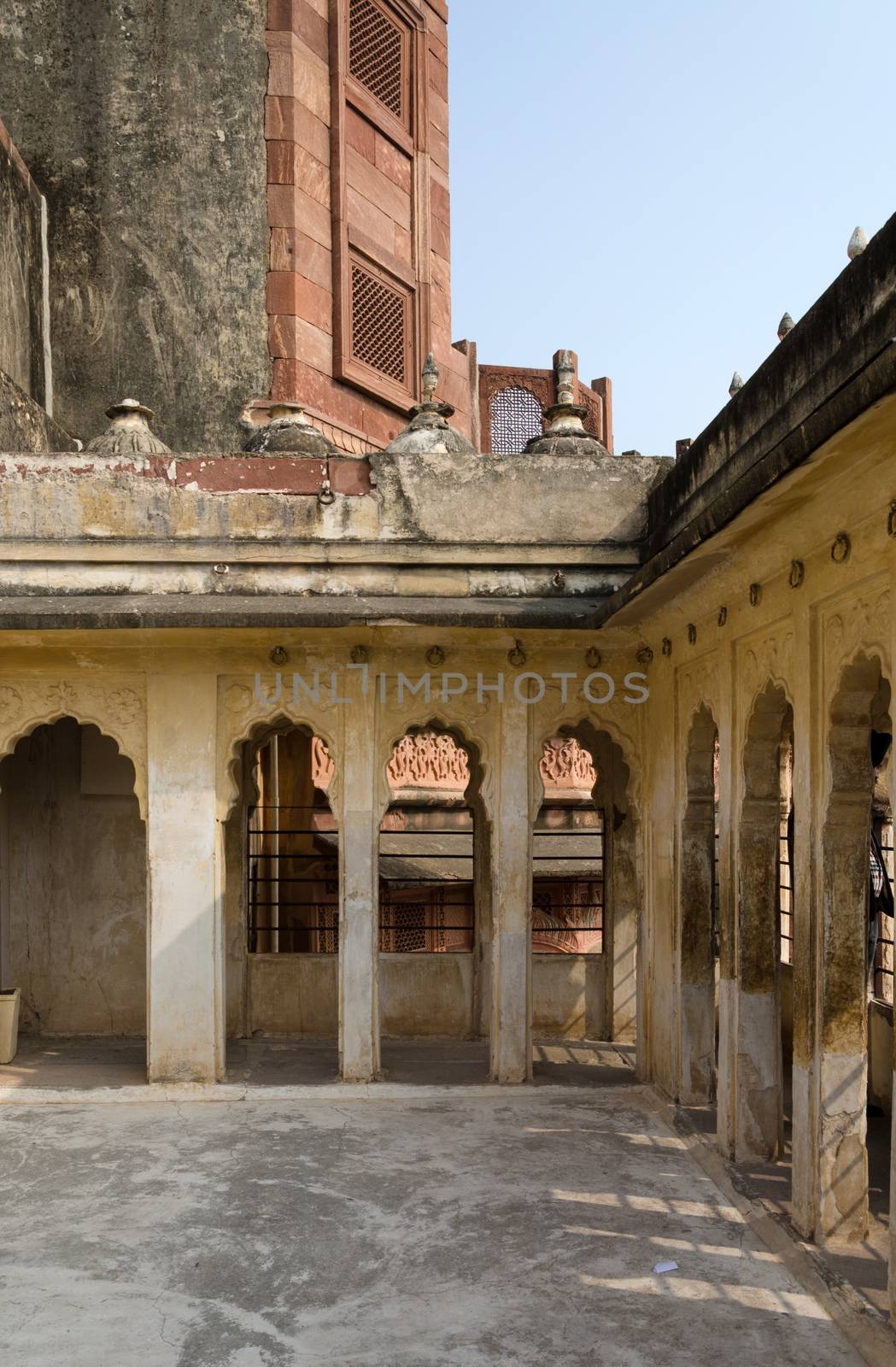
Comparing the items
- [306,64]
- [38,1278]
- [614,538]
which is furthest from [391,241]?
[38,1278]

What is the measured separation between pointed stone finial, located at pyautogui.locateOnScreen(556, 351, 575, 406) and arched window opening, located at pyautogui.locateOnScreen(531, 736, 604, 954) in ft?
17.2

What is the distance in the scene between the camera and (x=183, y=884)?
8.08 meters

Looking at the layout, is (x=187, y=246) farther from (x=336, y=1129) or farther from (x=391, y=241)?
(x=336, y=1129)

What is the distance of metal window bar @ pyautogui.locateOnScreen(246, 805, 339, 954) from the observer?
1138cm

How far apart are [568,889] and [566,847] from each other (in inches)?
32.9

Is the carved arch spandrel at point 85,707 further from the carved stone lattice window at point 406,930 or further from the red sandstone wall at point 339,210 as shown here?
the carved stone lattice window at point 406,930

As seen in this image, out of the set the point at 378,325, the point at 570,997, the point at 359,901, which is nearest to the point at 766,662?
the point at 359,901

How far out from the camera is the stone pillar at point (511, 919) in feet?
26.7

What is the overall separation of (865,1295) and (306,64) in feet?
34.6

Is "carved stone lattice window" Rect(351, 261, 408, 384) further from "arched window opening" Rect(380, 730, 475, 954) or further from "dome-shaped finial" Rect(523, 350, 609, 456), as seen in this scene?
"arched window opening" Rect(380, 730, 475, 954)

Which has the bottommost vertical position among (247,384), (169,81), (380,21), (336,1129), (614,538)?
(336,1129)

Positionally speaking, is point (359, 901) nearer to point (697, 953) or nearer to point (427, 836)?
point (697, 953)

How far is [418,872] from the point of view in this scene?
13.3 meters

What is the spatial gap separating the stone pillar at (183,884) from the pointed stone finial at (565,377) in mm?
3570
